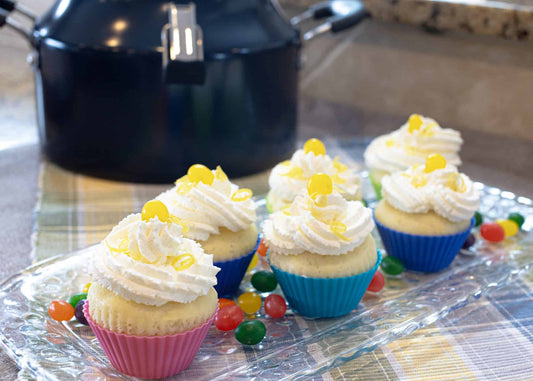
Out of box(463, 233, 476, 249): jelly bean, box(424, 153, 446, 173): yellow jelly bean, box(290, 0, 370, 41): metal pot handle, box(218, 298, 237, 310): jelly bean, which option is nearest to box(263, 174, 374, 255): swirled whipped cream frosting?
box(218, 298, 237, 310): jelly bean

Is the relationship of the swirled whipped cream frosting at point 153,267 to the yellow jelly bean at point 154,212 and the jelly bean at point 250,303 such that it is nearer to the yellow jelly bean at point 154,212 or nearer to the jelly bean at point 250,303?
the yellow jelly bean at point 154,212

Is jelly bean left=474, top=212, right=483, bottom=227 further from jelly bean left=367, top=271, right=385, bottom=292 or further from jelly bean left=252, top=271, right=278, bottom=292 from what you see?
jelly bean left=252, top=271, right=278, bottom=292

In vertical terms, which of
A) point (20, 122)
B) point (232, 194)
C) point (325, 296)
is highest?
point (232, 194)

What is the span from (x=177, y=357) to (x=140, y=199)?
67 centimetres

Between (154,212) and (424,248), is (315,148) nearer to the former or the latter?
(424,248)

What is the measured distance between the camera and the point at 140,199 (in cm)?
156

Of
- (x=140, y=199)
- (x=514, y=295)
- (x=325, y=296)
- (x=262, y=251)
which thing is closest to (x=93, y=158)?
(x=140, y=199)

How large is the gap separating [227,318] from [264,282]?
14 centimetres

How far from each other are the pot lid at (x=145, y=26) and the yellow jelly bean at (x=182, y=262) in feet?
2.16

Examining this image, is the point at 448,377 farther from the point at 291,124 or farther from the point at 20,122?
the point at 20,122

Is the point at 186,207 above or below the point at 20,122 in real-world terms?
above

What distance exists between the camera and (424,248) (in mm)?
1240

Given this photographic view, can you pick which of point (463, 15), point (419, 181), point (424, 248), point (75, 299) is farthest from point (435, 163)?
point (463, 15)

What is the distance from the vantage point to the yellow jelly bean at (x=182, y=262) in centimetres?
92
